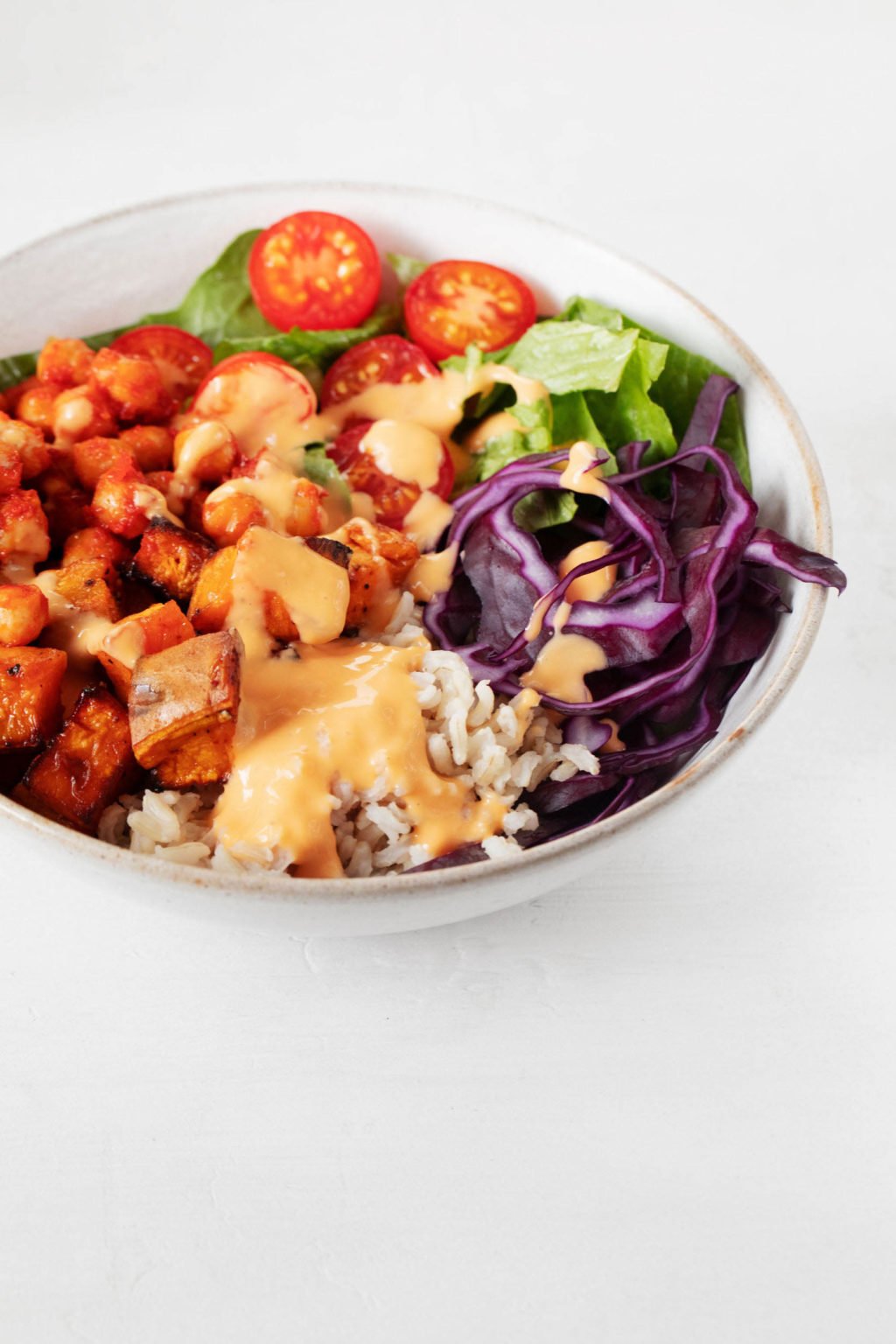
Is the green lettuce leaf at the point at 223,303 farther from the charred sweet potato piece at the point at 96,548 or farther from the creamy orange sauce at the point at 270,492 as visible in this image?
the charred sweet potato piece at the point at 96,548

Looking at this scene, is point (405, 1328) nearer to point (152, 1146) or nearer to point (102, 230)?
point (152, 1146)

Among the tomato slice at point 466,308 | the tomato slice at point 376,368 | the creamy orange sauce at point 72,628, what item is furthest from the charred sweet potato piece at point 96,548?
the tomato slice at point 466,308

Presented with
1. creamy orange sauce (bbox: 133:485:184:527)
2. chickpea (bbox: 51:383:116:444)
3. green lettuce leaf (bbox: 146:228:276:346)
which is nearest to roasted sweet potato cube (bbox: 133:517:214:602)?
creamy orange sauce (bbox: 133:485:184:527)

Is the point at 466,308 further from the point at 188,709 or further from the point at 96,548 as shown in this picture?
the point at 188,709

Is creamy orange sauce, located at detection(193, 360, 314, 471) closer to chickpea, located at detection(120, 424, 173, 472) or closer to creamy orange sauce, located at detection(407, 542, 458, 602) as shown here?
chickpea, located at detection(120, 424, 173, 472)

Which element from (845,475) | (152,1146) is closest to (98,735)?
(152,1146)
